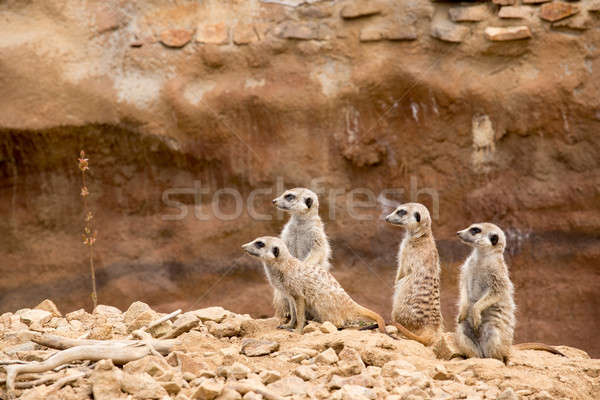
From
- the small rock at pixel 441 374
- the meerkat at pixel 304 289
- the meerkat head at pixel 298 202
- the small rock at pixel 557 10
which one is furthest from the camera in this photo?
the small rock at pixel 557 10

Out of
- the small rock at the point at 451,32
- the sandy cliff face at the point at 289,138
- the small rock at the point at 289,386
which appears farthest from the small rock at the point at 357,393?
the small rock at the point at 451,32

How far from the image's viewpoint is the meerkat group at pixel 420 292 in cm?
366

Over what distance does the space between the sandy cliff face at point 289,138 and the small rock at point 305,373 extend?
3.19 meters

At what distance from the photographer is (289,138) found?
6137 millimetres

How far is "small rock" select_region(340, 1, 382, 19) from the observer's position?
5816 mm

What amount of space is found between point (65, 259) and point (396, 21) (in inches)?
137

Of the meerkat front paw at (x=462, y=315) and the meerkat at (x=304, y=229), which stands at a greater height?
the meerkat at (x=304, y=229)

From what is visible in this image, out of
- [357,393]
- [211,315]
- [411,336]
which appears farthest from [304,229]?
[357,393]

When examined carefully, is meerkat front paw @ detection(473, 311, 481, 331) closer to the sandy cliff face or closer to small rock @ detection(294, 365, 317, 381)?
small rock @ detection(294, 365, 317, 381)

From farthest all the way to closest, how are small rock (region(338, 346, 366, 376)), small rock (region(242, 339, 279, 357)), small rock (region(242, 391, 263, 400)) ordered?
1. small rock (region(242, 339, 279, 357))
2. small rock (region(338, 346, 366, 376))
3. small rock (region(242, 391, 263, 400))

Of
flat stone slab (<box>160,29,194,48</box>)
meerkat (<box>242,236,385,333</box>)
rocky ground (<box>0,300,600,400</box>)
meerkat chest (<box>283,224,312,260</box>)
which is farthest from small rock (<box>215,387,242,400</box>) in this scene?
flat stone slab (<box>160,29,194,48</box>)

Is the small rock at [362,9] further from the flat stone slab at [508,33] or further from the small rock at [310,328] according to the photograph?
the small rock at [310,328]

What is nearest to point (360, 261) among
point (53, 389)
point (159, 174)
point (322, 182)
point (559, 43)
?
point (322, 182)

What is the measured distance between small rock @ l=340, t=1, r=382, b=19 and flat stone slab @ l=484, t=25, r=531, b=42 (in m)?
0.89
